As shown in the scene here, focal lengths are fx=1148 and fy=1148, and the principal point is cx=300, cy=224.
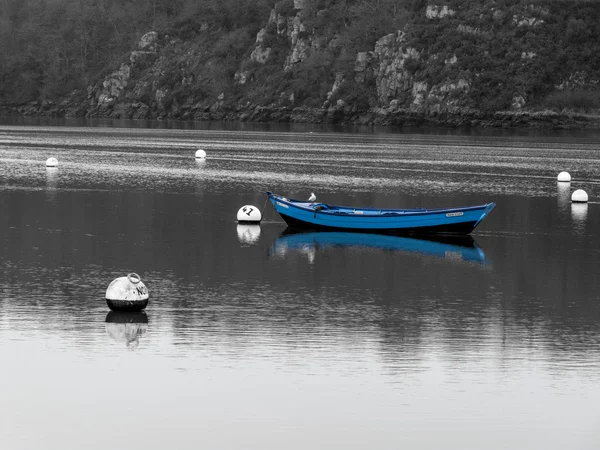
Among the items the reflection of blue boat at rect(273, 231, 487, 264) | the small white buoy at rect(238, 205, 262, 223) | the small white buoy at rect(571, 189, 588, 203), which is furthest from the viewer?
the small white buoy at rect(571, 189, 588, 203)

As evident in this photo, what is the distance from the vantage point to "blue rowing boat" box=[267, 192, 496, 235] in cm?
4606

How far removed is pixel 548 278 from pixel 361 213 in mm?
11703

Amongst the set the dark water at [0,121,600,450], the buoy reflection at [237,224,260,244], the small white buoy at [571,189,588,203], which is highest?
the small white buoy at [571,189,588,203]

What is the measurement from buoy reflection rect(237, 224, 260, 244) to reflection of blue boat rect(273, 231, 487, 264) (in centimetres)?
98

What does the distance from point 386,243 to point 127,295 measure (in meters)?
18.1

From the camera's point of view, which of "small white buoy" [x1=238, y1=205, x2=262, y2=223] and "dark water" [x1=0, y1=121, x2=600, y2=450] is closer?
"dark water" [x1=0, y1=121, x2=600, y2=450]

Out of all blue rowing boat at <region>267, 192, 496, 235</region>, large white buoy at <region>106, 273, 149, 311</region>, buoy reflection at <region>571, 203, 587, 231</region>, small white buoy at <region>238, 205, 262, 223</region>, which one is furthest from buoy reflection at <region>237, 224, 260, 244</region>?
large white buoy at <region>106, 273, 149, 311</region>

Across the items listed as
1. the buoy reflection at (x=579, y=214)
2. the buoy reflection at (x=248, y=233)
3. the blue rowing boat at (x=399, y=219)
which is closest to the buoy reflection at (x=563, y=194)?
the buoy reflection at (x=579, y=214)

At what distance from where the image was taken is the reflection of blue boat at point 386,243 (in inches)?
1652

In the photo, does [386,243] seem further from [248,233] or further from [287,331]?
[287,331]

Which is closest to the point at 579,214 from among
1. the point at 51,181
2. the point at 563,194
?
the point at 563,194

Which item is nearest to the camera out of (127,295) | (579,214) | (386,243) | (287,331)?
(287,331)

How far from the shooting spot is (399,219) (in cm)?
4591

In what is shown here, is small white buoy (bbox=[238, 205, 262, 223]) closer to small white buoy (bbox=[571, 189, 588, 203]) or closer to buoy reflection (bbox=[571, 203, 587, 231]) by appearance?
buoy reflection (bbox=[571, 203, 587, 231])
